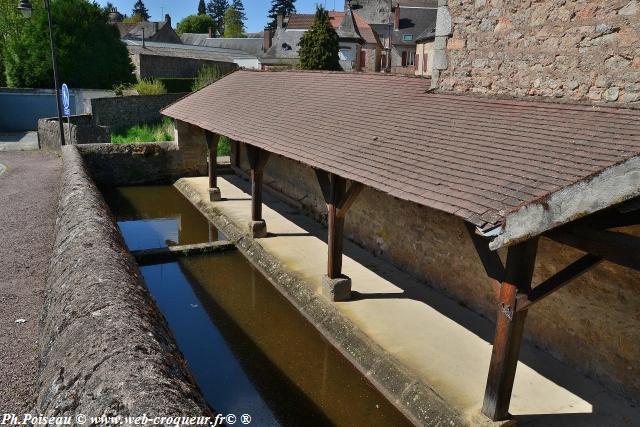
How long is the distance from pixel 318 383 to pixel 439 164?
2551 millimetres

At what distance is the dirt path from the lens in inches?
144

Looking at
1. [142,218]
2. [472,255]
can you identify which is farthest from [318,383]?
[142,218]

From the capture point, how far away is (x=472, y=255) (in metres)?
6.22

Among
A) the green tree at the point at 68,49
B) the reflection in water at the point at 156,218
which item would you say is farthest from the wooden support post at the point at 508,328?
the green tree at the point at 68,49

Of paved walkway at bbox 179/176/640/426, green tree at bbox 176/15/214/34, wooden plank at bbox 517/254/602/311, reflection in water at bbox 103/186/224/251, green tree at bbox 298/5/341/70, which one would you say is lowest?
reflection in water at bbox 103/186/224/251

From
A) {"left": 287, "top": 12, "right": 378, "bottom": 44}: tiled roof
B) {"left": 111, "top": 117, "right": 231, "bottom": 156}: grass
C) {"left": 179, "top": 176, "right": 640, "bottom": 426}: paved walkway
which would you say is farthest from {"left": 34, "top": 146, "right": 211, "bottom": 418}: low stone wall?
{"left": 287, "top": 12, "right": 378, "bottom": 44}: tiled roof

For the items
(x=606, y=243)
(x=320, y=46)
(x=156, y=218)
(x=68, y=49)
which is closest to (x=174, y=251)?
(x=156, y=218)

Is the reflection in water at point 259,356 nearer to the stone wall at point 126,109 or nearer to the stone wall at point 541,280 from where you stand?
the stone wall at point 541,280

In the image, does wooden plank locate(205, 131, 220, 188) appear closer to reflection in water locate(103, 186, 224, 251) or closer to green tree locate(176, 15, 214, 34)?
reflection in water locate(103, 186, 224, 251)

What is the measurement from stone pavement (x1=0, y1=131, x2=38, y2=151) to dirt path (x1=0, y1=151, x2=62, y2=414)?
5.53m

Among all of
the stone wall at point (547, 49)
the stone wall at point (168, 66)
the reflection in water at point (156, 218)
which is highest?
the stone wall at point (168, 66)

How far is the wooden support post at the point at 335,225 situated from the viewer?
20.1 ft

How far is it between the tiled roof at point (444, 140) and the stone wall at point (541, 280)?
1211mm

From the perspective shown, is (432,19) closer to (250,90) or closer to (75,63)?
(75,63)
